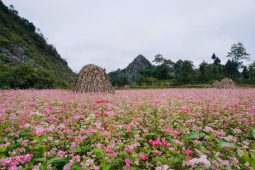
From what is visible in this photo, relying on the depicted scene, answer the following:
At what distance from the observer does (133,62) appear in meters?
189

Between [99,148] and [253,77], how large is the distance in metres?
Answer: 70.4

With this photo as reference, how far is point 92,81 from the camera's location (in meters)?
15.5

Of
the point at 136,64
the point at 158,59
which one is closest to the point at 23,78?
the point at 158,59

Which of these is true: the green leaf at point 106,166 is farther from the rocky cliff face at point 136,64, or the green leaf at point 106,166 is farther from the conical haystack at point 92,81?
the rocky cliff face at point 136,64

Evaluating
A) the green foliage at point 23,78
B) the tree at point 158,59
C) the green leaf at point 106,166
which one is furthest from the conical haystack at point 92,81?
the tree at point 158,59

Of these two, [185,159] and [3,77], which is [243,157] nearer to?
[185,159]

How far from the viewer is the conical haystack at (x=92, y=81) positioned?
15243 millimetres

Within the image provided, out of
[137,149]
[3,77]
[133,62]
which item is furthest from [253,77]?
[133,62]

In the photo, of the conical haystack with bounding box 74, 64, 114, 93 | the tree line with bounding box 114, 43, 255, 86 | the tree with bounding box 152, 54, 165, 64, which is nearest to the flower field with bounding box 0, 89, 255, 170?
the conical haystack with bounding box 74, 64, 114, 93

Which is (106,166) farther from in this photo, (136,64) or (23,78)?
(136,64)

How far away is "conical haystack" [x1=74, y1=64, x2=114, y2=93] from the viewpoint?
1524 cm

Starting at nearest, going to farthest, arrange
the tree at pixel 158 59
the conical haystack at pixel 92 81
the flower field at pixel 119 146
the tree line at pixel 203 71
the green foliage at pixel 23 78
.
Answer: the flower field at pixel 119 146 → the conical haystack at pixel 92 81 → the green foliage at pixel 23 78 → the tree line at pixel 203 71 → the tree at pixel 158 59

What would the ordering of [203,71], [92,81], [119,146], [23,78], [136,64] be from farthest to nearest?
1. [136,64]
2. [203,71]
3. [23,78]
4. [92,81]
5. [119,146]

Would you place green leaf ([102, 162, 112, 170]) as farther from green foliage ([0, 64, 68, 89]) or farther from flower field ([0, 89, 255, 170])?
green foliage ([0, 64, 68, 89])
